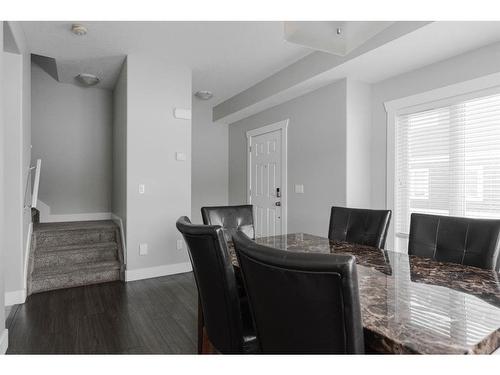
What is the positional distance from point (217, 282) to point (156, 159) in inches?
106

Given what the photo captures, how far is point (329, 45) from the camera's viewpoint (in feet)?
4.81

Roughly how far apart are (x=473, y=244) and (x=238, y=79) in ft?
11.3

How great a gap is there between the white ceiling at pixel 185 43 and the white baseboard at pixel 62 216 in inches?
84.4

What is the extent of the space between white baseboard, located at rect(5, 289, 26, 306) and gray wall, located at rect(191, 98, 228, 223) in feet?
9.28

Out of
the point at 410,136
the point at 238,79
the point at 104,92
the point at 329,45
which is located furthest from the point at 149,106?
the point at 410,136

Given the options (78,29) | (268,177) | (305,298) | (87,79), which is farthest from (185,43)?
(305,298)

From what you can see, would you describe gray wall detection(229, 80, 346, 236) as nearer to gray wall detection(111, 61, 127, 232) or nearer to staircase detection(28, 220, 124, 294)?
gray wall detection(111, 61, 127, 232)

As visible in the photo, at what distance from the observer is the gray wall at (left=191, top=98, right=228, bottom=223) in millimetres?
5578

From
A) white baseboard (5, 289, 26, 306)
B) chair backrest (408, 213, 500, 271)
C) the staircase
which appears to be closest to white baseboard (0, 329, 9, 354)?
white baseboard (5, 289, 26, 306)

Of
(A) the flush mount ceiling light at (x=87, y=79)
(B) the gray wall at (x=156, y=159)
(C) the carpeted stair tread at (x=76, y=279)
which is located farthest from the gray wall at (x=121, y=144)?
(C) the carpeted stair tread at (x=76, y=279)

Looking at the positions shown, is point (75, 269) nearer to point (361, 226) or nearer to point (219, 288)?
point (219, 288)

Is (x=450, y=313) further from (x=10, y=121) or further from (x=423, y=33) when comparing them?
(x=10, y=121)

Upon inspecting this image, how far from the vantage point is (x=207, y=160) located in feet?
18.8

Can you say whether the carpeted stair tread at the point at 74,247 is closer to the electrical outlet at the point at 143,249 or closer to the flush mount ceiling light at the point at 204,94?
the electrical outlet at the point at 143,249
